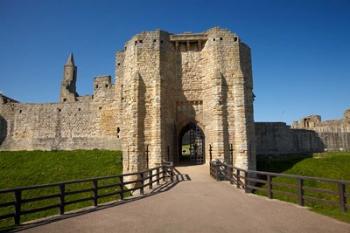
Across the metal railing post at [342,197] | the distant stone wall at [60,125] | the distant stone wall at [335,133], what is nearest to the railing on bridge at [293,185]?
the metal railing post at [342,197]

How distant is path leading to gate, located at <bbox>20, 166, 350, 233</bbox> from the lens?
18.0 feet

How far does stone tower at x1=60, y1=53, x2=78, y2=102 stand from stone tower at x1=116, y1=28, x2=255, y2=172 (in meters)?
18.1

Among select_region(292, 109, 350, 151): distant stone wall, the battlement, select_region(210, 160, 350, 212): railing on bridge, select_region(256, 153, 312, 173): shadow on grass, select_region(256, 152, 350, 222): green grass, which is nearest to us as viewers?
select_region(210, 160, 350, 212): railing on bridge

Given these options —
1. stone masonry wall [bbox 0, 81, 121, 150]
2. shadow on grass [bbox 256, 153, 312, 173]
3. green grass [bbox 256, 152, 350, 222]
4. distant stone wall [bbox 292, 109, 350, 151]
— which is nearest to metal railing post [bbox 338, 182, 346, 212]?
green grass [bbox 256, 152, 350, 222]

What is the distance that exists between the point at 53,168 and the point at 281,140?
18.5 meters

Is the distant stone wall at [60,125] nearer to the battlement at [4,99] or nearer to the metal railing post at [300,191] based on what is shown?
the battlement at [4,99]

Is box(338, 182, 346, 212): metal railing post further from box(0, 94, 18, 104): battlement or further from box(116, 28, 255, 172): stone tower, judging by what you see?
box(0, 94, 18, 104): battlement

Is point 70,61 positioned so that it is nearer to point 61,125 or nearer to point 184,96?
point 61,125

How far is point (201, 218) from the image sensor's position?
631 cm

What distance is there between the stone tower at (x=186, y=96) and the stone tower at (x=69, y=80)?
711 inches

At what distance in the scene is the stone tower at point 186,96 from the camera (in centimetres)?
1780

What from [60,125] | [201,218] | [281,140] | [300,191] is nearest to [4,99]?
[60,125]

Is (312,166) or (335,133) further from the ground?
(335,133)

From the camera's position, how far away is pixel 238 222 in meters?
5.90
